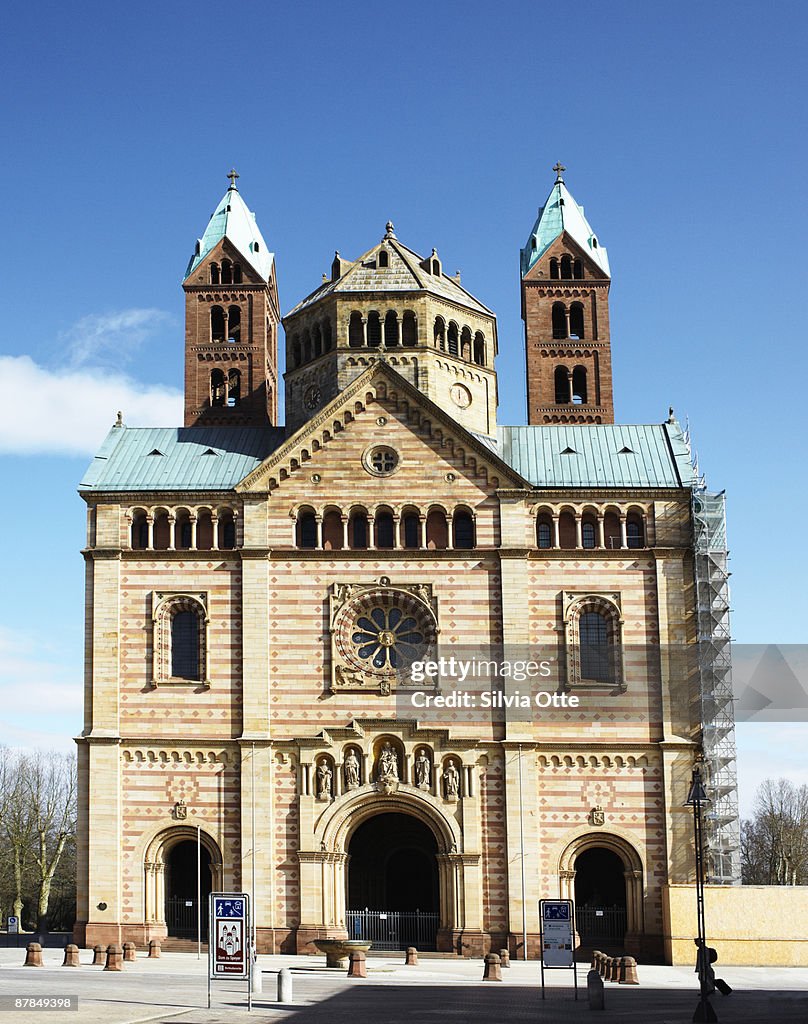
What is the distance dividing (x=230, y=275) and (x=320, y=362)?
34.3 ft

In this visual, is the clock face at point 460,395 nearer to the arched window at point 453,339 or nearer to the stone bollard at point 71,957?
the arched window at point 453,339

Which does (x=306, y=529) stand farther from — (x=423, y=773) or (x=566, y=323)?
(x=566, y=323)

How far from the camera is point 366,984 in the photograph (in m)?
44.3

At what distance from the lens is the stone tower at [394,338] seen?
63844mm

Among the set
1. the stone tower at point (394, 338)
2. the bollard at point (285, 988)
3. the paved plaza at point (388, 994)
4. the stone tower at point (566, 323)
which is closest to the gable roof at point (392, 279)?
the stone tower at point (394, 338)

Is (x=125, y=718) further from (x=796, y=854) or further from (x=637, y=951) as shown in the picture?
(x=796, y=854)

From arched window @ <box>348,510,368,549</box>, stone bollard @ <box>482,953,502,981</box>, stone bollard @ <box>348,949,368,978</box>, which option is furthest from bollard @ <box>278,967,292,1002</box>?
arched window @ <box>348,510,368,549</box>

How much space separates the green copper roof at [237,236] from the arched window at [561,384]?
1452 cm

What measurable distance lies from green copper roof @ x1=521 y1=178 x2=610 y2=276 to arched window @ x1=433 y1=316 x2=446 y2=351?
31.7ft

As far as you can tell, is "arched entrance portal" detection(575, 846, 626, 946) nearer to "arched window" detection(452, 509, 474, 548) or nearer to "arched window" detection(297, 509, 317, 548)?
"arched window" detection(452, 509, 474, 548)

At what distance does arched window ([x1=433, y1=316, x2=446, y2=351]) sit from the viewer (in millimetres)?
64812

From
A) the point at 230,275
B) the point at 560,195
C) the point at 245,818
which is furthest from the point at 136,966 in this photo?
the point at 560,195

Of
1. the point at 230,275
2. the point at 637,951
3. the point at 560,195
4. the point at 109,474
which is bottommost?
the point at 637,951

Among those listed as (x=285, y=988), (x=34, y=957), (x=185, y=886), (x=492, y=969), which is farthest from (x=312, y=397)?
(x=285, y=988)
